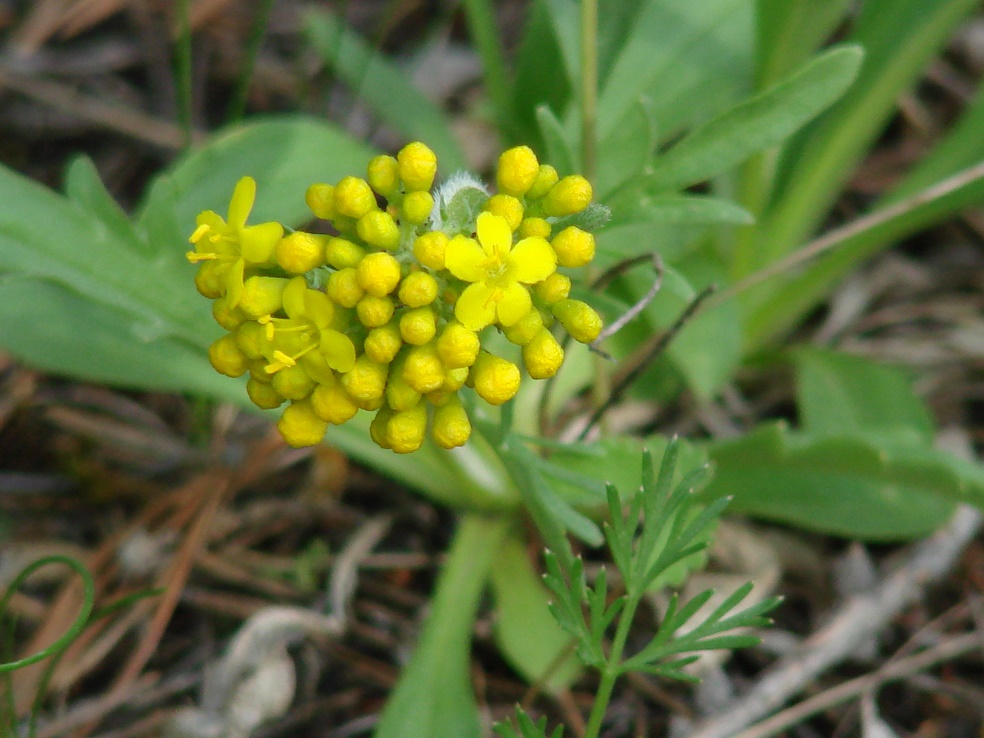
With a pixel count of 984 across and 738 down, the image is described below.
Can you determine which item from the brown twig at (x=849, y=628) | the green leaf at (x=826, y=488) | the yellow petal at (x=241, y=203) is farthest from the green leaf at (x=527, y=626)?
the yellow petal at (x=241, y=203)

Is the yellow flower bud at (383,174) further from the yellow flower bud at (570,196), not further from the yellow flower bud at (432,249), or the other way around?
the yellow flower bud at (570,196)

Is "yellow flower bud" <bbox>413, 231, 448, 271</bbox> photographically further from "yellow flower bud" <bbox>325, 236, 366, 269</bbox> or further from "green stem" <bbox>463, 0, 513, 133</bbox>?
"green stem" <bbox>463, 0, 513, 133</bbox>

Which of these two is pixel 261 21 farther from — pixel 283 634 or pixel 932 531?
pixel 932 531

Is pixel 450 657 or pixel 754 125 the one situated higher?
pixel 754 125

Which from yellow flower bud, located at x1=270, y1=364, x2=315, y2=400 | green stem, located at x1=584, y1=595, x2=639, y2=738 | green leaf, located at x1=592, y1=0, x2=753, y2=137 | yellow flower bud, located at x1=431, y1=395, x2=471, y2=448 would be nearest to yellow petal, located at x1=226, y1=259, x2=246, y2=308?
yellow flower bud, located at x1=270, y1=364, x2=315, y2=400

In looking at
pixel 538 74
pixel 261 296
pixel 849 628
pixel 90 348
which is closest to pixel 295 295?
pixel 261 296

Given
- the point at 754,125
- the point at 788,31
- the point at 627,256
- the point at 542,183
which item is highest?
the point at 542,183

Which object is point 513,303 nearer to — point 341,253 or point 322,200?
point 341,253
